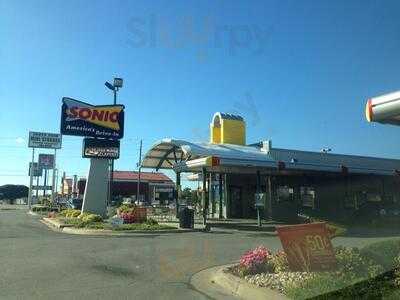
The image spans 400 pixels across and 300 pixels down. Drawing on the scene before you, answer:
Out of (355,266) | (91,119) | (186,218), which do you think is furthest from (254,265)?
(91,119)

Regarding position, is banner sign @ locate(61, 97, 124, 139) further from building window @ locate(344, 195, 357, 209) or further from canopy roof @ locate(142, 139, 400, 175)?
building window @ locate(344, 195, 357, 209)

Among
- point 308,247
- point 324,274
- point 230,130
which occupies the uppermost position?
point 230,130

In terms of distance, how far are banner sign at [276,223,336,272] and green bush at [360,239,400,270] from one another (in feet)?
2.39

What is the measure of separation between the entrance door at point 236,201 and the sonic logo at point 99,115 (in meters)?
9.83

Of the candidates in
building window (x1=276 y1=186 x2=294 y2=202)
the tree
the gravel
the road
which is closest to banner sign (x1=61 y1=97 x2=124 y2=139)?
building window (x1=276 y1=186 x2=294 y2=202)

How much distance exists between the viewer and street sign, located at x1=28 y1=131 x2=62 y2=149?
74.9 m

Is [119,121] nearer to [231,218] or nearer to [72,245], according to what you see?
[231,218]

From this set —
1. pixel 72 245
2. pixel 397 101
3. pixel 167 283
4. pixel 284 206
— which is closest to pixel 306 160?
pixel 284 206

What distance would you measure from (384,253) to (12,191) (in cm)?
9641

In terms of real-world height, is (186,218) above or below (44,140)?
below

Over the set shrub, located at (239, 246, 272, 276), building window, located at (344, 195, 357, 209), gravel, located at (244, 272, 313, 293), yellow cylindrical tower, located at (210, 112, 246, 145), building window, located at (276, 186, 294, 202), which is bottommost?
gravel, located at (244, 272, 313, 293)

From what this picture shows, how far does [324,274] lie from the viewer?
10.5m

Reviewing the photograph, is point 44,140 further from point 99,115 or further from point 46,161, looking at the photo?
point 99,115

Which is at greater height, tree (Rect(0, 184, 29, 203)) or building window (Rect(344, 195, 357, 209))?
tree (Rect(0, 184, 29, 203))
